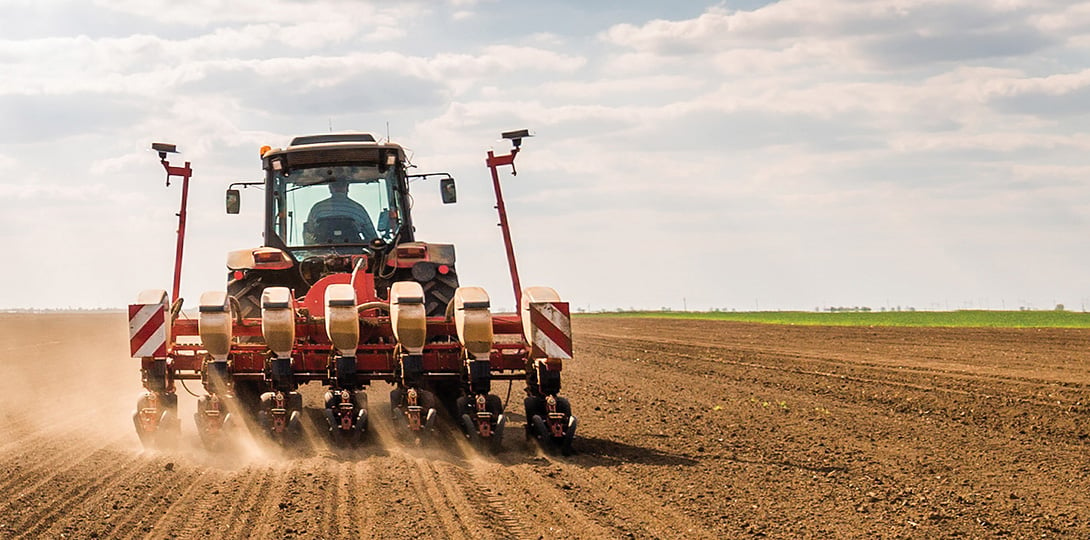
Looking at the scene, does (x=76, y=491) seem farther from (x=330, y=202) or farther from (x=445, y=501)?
(x=330, y=202)

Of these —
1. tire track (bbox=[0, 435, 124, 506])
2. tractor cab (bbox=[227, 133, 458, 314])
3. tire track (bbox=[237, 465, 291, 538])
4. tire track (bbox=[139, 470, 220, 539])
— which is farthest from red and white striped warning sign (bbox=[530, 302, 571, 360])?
tire track (bbox=[0, 435, 124, 506])

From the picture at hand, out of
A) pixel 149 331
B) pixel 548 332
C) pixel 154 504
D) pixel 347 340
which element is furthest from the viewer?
pixel 149 331

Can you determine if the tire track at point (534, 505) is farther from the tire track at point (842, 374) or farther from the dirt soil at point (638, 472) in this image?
the tire track at point (842, 374)

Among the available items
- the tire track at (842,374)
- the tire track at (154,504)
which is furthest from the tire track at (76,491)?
the tire track at (842,374)

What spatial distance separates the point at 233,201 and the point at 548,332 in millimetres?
4520

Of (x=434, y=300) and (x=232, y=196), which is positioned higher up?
(x=232, y=196)

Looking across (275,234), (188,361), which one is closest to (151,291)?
(188,361)

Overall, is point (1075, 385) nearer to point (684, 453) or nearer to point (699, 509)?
point (684, 453)

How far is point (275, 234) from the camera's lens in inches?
498

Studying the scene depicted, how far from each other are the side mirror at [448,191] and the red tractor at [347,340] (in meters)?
0.56

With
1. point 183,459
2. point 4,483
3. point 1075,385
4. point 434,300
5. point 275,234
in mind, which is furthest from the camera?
point 1075,385

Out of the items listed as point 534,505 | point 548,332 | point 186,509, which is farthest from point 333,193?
point 534,505

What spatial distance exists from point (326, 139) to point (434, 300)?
86.6 inches

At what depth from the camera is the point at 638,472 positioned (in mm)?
8984
